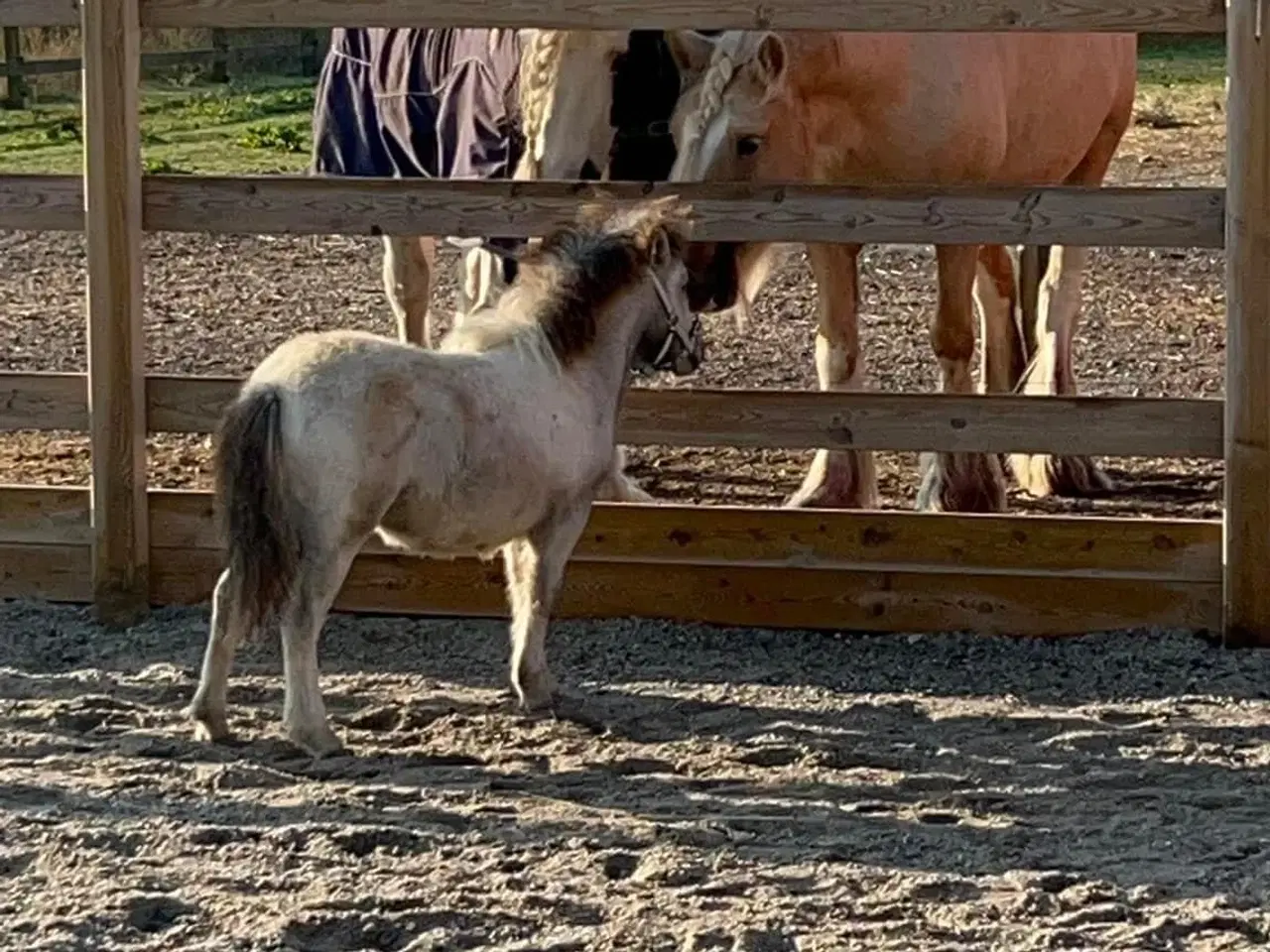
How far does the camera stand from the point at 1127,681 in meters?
5.72

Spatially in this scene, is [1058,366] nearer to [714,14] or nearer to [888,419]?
[888,419]

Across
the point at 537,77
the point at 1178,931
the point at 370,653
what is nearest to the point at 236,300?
the point at 537,77

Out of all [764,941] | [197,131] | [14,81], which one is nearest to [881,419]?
[764,941]

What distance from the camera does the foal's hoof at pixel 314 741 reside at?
5062mm

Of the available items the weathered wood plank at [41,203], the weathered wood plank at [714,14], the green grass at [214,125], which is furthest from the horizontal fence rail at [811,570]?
the green grass at [214,125]

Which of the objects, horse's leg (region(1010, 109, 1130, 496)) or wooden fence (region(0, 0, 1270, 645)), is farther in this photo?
horse's leg (region(1010, 109, 1130, 496))

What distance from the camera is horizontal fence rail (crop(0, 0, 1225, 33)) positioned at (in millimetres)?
5770

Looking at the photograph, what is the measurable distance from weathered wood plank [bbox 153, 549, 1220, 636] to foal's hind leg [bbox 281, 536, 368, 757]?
1192 millimetres

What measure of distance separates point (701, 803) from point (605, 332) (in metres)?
1.41

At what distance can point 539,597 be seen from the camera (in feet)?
18.2

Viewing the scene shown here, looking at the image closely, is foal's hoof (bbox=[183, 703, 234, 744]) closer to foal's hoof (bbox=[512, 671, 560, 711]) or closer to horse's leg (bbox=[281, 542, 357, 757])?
horse's leg (bbox=[281, 542, 357, 757])

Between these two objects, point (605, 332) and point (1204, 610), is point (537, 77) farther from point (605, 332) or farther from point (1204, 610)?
point (1204, 610)

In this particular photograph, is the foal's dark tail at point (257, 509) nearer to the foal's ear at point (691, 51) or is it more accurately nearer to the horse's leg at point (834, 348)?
the foal's ear at point (691, 51)

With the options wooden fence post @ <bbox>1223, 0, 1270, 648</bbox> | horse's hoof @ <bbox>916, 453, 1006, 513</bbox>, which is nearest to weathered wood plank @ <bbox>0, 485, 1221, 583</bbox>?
wooden fence post @ <bbox>1223, 0, 1270, 648</bbox>
